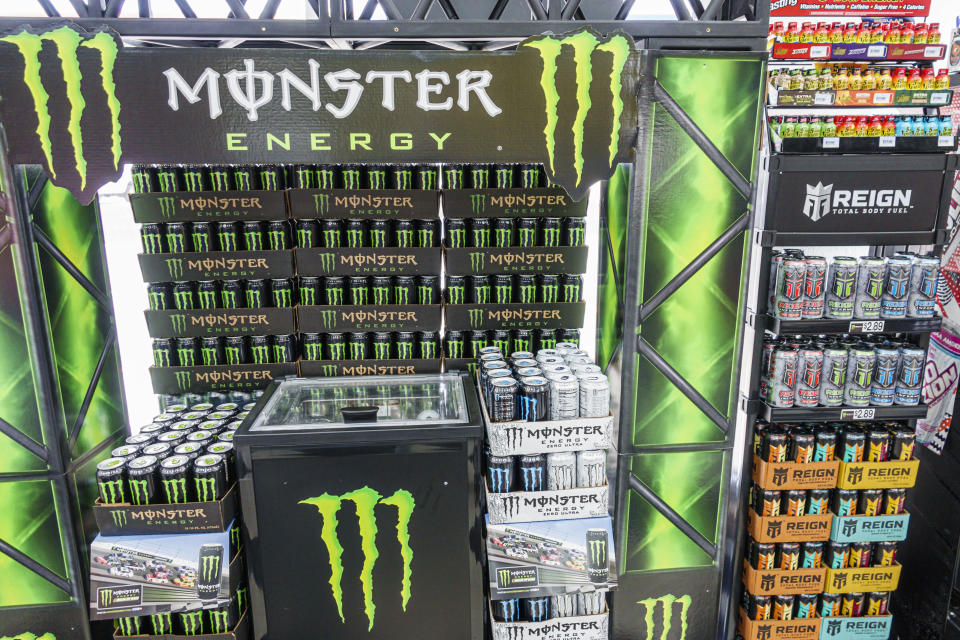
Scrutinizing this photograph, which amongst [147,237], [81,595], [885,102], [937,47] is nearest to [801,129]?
[885,102]

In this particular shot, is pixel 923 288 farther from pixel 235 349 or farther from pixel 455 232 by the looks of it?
pixel 235 349

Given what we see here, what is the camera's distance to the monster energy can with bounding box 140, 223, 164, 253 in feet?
8.95

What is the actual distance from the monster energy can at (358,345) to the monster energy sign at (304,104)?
0.87 meters

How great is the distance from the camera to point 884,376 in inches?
105

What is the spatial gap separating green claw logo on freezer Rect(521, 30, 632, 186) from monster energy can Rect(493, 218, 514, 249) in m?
0.50

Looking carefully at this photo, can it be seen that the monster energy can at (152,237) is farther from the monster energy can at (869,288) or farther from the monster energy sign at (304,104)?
the monster energy can at (869,288)

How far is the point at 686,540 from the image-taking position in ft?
9.20

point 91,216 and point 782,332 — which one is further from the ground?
point 91,216

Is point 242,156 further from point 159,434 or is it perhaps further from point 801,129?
point 801,129

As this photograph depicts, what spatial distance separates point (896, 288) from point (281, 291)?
265 cm

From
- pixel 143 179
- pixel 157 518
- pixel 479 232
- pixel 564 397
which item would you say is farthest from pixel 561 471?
pixel 143 179

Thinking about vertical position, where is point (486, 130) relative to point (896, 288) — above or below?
above

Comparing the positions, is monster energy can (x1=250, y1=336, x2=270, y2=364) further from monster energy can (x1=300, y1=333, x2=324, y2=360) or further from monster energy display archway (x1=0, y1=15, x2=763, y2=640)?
monster energy display archway (x1=0, y1=15, x2=763, y2=640)

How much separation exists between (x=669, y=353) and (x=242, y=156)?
184 cm
